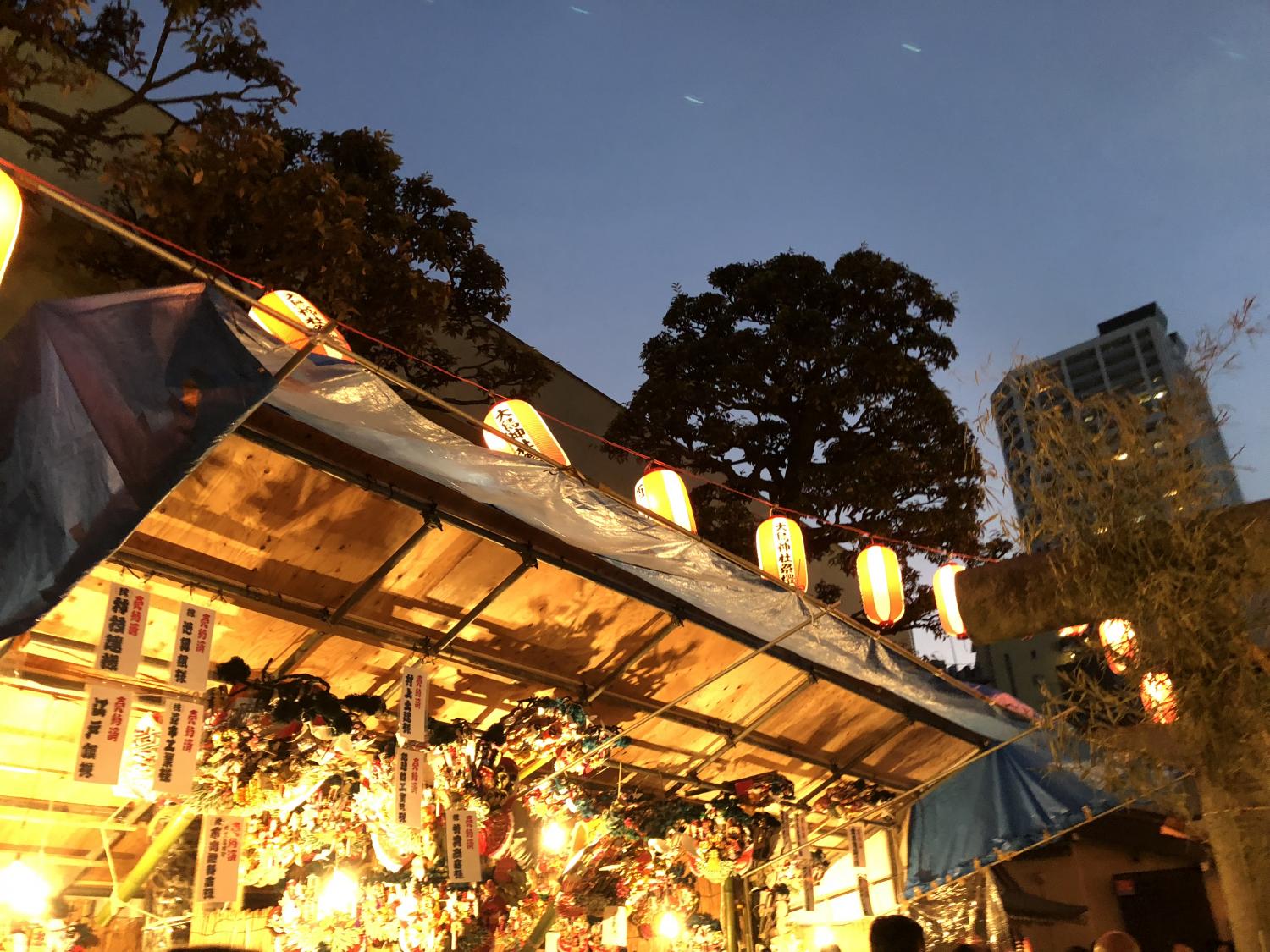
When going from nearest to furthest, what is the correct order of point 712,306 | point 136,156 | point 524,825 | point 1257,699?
point 1257,699 < point 524,825 < point 136,156 < point 712,306

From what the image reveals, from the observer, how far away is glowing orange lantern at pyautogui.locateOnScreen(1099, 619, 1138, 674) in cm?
448

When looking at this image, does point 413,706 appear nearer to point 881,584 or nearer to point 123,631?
point 123,631

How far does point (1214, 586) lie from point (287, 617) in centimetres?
463

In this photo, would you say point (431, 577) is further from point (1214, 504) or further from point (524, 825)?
point (1214, 504)

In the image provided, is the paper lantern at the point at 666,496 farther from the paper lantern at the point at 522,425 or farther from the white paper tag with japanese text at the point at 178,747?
the white paper tag with japanese text at the point at 178,747

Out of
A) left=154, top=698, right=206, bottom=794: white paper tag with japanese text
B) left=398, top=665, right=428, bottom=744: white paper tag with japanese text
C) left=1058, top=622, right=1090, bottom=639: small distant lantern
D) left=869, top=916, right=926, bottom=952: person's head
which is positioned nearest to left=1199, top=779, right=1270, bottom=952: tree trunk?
left=1058, top=622, right=1090, bottom=639: small distant lantern

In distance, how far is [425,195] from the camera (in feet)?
40.9

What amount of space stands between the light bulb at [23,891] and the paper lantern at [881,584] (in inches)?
313

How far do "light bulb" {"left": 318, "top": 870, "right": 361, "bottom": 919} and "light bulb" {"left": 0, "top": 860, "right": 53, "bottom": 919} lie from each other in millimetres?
1450

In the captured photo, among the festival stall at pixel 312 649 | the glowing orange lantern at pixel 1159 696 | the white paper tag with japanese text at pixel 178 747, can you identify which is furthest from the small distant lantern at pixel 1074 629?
the white paper tag with japanese text at pixel 178 747

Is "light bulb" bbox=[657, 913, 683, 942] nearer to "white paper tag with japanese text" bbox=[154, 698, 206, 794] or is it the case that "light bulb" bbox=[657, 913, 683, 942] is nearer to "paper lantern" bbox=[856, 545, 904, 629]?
"paper lantern" bbox=[856, 545, 904, 629]

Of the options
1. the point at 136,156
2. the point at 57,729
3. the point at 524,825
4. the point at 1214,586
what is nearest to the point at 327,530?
the point at 57,729

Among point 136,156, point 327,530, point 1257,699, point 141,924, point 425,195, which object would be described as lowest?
point 141,924

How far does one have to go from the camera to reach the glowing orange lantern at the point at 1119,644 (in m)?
4.48
